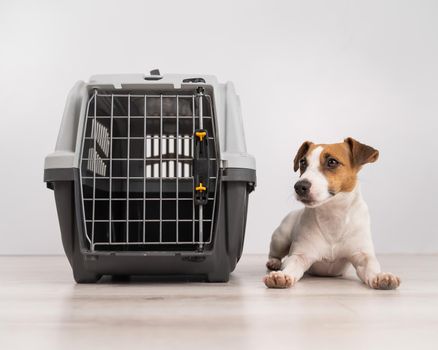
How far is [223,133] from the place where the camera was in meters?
1.81

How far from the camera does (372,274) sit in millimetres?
1728

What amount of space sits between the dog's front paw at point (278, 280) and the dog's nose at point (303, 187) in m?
0.29

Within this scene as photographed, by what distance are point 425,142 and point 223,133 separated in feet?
7.45

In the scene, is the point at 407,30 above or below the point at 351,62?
above

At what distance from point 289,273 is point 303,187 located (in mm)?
297

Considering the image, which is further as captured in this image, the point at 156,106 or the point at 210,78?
the point at 156,106

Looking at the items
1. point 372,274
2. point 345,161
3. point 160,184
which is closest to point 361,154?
point 345,161

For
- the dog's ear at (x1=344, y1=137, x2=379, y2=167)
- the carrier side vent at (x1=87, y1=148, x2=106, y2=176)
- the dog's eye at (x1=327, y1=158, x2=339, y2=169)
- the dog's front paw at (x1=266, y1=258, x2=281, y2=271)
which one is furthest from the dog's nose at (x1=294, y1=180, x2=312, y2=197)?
the carrier side vent at (x1=87, y1=148, x2=106, y2=176)

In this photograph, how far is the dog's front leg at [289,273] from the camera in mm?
1660

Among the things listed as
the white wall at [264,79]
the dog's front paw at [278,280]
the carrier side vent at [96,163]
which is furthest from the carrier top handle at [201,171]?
the white wall at [264,79]

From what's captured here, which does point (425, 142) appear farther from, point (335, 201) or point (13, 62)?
point (13, 62)

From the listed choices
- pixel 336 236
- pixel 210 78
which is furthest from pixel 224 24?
pixel 336 236

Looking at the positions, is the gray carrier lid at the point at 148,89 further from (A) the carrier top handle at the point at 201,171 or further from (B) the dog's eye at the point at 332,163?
(B) the dog's eye at the point at 332,163

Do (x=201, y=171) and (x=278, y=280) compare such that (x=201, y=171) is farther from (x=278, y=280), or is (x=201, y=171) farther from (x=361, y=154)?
(x=361, y=154)
